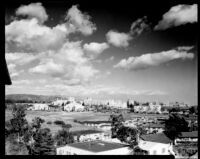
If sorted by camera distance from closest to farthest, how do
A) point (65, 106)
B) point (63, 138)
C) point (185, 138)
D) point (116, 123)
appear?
1. point (63, 138)
2. point (116, 123)
3. point (185, 138)
4. point (65, 106)

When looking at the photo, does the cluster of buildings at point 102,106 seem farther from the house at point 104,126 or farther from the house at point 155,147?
the house at point 155,147

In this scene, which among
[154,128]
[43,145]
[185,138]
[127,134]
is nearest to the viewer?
[43,145]

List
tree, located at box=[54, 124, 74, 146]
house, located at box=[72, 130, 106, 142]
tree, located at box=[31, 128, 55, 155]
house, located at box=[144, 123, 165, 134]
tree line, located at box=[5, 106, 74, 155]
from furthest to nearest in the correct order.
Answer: house, located at box=[144, 123, 165, 134], house, located at box=[72, 130, 106, 142], tree, located at box=[54, 124, 74, 146], tree line, located at box=[5, 106, 74, 155], tree, located at box=[31, 128, 55, 155]

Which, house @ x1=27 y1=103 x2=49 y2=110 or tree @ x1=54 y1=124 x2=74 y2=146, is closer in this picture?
tree @ x1=54 y1=124 x2=74 y2=146

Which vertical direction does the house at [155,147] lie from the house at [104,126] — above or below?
below

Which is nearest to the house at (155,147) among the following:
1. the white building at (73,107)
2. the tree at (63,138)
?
the tree at (63,138)

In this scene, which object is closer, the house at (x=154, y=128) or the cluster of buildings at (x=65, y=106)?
the house at (x=154, y=128)

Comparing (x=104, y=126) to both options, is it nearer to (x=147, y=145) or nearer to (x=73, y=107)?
(x=73, y=107)

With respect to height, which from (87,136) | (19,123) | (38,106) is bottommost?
(87,136)

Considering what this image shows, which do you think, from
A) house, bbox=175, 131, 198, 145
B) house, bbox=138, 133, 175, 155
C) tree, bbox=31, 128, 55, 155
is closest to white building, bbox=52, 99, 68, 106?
house, bbox=175, 131, 198, 145

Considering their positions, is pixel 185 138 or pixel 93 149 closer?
pixel 93 149

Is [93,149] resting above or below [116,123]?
below

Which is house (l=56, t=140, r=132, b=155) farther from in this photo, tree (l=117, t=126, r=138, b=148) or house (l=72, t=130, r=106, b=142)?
house (l=72, t=130, r=106, b=142)

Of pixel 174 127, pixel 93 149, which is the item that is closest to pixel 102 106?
pixel 174 127
